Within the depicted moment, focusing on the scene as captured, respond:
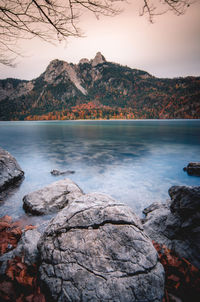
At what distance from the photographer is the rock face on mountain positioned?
347 centimetres

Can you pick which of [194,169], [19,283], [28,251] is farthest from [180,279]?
[194,169]

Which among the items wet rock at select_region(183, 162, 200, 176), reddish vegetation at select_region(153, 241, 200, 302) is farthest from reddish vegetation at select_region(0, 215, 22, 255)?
wet rock at select_region(183, 162, 200, 176)

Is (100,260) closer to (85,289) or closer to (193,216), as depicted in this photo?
(85,289)

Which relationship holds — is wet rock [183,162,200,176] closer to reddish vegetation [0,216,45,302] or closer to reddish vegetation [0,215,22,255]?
reddish vegetation [0,215,22,255]

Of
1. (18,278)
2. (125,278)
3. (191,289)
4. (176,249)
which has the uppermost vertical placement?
(125,278)

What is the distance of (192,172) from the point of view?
11414mm

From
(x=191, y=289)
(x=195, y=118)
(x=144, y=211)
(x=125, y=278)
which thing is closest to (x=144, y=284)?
(x=125, y=278)

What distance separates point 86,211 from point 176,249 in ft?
8.81

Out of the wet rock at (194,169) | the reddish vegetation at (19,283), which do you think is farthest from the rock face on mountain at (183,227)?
the wet rock at (194,169)

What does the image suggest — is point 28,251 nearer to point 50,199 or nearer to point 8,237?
point 8,237

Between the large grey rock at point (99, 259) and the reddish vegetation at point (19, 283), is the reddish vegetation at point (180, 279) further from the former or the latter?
the reddish vegetation at point (19, 283)

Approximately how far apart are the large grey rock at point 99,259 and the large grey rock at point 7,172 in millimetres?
6514

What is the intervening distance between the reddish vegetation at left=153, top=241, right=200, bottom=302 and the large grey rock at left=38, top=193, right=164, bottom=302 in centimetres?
48

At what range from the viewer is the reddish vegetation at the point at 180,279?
2.37 meters
